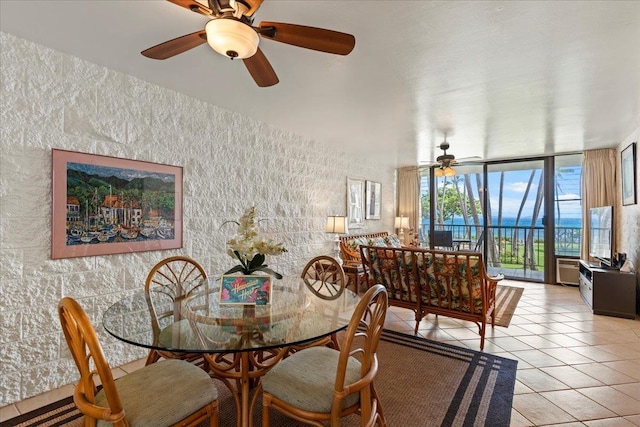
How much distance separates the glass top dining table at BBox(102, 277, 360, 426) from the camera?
53.9 inches

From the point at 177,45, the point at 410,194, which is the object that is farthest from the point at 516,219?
the point at 177,45

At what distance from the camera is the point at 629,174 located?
13.9 ft

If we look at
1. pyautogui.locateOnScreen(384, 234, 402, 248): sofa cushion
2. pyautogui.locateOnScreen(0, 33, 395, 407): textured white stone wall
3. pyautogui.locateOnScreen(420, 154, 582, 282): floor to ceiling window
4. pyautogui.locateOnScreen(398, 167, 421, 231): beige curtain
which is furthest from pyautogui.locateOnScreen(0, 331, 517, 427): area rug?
pyautogui.locateOnScreen(398, 167, 421, 231): beige curtain

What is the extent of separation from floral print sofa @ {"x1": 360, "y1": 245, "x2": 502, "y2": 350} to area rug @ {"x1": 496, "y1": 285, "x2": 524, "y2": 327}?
1.41 ft

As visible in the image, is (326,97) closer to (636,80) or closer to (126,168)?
(126,168)

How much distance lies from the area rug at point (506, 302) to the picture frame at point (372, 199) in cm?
260

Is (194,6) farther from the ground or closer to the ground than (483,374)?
farther from the ground

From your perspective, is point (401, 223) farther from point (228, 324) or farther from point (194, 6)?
point (194, 6)

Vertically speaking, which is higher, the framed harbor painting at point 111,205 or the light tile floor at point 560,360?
the framed harbor painting at point 111,205

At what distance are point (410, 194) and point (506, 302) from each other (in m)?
3.30

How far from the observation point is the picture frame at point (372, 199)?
6205mm

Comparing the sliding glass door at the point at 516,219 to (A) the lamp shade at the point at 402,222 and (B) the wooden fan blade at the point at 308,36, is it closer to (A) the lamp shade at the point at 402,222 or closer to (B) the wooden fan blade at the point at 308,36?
(A) the lamp shade at the point at 402,222

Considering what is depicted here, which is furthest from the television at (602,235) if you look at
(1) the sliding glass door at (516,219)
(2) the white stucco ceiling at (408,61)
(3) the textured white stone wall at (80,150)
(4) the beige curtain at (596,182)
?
(3) the textured white stone wall at (80,150)

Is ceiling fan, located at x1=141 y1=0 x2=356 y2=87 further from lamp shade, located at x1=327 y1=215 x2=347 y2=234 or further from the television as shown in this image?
the television
